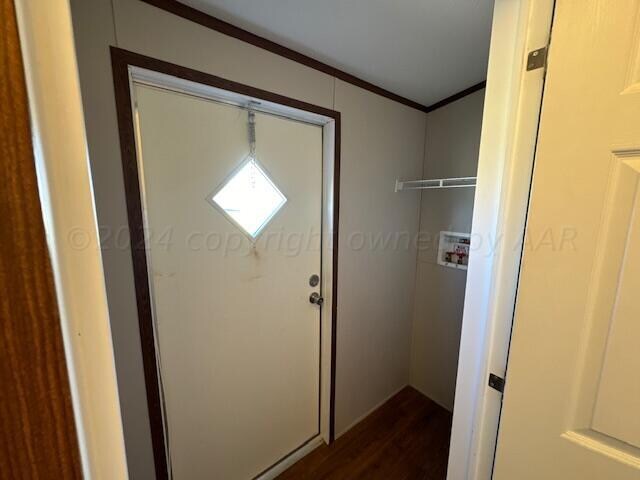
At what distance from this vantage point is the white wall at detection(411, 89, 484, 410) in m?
1.61

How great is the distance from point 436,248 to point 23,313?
1980mm

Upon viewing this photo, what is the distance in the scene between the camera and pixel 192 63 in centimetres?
94

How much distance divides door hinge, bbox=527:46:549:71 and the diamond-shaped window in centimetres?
101

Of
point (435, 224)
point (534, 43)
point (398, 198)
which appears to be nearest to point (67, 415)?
point (534, 43)

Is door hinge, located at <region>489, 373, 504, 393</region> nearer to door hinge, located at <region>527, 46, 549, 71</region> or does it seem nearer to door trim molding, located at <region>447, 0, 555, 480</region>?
door trim molding, located at <region>447, 0, 555, 480</region>

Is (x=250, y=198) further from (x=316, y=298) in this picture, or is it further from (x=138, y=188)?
(x=316, y=298)

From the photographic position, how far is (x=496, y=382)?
2.48 ft

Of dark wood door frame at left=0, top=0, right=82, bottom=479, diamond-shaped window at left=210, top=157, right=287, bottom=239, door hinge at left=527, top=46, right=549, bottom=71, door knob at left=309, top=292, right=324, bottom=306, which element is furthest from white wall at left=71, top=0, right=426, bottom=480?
door hinge at left=527, top=46, right=549, bottom=71

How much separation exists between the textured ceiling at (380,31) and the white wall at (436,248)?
0.32m

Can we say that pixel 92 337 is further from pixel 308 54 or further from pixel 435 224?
pixel 435 224

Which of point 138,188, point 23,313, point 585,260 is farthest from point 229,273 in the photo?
point 585,260

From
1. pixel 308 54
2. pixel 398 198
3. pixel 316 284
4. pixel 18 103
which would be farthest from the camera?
pixel 398 198

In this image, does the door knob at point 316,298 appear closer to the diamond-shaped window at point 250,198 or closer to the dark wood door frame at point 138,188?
the diamond-shaped window at point 250,198

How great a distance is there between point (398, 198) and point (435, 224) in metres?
0.35
